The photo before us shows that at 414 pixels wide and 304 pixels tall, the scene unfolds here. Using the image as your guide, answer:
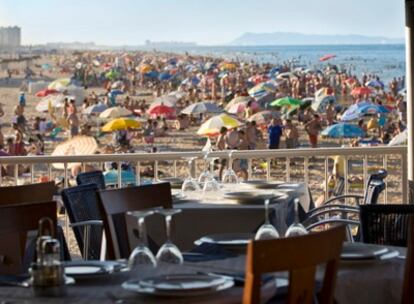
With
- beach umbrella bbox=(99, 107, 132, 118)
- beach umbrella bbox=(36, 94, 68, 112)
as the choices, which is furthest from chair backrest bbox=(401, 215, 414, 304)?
beach umbrella bbox=(36, 94, 68, 112)

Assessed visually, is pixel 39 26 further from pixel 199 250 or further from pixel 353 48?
pixel 199 250

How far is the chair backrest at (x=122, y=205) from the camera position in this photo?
5.17m

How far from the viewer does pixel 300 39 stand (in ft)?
492

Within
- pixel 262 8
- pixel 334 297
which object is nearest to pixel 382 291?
pixel 334 297

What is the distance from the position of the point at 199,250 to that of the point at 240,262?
1.22 feet

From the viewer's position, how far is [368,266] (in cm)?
419

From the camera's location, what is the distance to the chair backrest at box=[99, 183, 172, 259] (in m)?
5.17

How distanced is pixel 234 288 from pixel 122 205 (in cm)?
168

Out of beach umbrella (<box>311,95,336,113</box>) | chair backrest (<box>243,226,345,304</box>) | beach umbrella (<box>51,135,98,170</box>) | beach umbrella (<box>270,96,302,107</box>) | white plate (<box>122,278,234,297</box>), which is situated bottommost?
beach umbrella (<box>311,95,336,113</box>)

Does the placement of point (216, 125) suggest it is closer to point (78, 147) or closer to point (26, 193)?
point (78, 147)

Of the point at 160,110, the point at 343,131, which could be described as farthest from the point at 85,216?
the point at 160,110

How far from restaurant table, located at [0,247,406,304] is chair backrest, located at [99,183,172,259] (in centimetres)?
96

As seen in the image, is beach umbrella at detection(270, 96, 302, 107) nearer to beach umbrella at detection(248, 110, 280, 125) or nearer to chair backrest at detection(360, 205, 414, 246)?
beach umbrella at detection(248, 110, 280, 125)

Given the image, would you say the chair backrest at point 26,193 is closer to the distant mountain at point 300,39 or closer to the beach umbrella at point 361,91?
the beach umbrella at point 361,91
